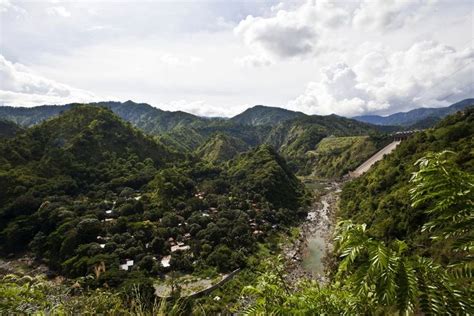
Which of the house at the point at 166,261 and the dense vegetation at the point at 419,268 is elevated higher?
the dense vegetation at the point at 419,268

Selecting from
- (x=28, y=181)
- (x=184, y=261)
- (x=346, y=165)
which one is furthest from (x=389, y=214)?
(x=346, y=165)

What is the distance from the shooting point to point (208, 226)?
51.0 metres

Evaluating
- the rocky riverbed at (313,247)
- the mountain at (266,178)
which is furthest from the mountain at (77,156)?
the rocky riverbed at (313,247)

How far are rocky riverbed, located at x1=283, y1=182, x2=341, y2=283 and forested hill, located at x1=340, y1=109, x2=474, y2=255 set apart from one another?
514 centimetres

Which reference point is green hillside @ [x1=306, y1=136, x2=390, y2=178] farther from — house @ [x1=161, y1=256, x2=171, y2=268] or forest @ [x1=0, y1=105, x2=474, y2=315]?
house @ [x1=161, y1=256, x2=171, y2=268]

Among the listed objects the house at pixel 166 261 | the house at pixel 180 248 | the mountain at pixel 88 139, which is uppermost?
the mountain at pixel 88 139

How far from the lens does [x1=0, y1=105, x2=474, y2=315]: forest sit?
3.09 m

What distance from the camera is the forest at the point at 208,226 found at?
3.09 m

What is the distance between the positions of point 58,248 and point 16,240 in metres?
10.4

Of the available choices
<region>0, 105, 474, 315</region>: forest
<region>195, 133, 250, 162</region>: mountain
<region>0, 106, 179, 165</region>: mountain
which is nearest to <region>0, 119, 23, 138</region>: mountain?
<region>0, 106, 179, 165</region>: mountain

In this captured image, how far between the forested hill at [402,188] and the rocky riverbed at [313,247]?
5136 millimetres

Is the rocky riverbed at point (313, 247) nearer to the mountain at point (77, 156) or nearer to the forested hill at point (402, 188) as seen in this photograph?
the forested hill at point (402, 188)

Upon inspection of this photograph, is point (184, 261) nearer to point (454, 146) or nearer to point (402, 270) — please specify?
point (402, 270)

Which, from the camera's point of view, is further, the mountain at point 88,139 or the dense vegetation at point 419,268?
the mountain at point 88,139
